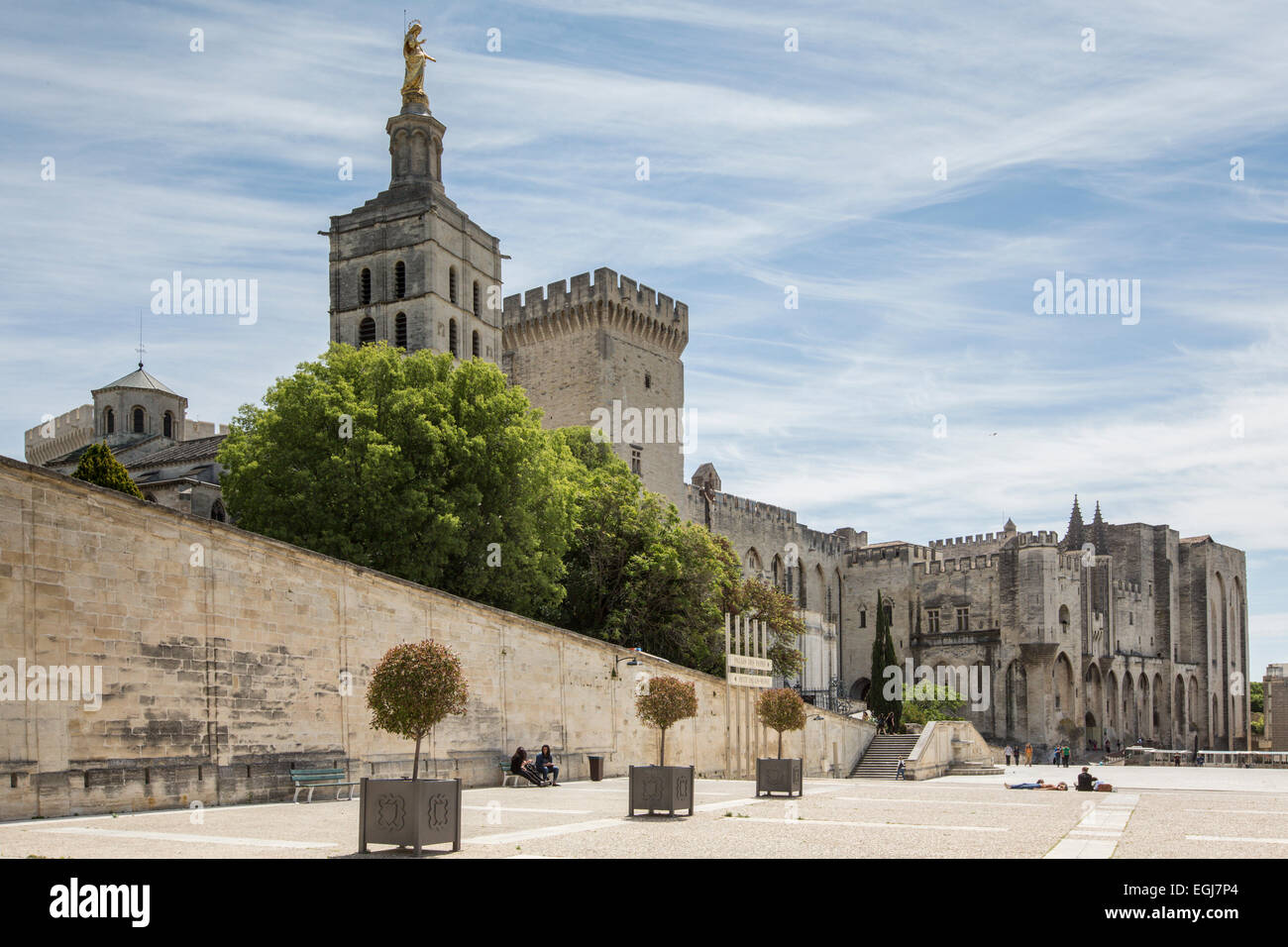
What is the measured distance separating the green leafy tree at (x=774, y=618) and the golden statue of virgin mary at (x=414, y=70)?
24.7 metres

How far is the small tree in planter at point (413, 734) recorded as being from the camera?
37.4 feet

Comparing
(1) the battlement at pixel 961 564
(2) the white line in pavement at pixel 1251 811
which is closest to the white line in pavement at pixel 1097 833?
(2) the white line in pavement at pixel 1251 811

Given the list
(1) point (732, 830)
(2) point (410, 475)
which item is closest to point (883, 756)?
(2) point (410, 475)

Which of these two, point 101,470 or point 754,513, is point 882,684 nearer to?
point 754,513

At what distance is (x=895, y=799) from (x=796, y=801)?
235 centimetres

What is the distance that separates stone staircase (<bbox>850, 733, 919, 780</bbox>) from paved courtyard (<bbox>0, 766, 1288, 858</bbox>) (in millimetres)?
21720

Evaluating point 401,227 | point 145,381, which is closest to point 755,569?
point 401,227

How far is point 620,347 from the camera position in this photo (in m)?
53.8

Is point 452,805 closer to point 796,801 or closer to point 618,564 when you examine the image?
point 796,801

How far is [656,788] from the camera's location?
16.2 meters

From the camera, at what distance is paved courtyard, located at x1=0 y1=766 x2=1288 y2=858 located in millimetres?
11805

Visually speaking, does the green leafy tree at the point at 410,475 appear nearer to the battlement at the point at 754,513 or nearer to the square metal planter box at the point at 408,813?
the square metal planter box at the point at 408,813

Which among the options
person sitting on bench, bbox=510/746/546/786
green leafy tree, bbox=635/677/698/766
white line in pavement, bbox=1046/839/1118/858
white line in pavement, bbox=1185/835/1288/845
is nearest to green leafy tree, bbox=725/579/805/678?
person sitting on bench, bbox=510/746/546/786

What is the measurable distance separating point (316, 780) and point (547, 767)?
5.33 metres
